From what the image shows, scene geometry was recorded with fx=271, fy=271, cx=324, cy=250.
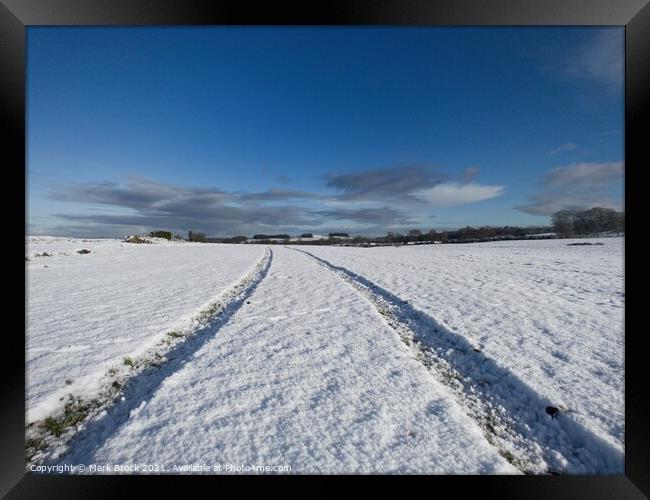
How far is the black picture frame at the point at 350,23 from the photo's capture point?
8.18 ft

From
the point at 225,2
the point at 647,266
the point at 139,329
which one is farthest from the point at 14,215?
the point at 647,266

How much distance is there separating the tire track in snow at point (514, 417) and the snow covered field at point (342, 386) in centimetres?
1

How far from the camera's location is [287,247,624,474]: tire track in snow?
7.95 ft

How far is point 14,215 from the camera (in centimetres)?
258

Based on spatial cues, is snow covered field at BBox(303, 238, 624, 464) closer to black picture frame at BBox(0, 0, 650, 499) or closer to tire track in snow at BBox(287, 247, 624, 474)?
tire track in snow at BBox(287, 247, 624, 474)

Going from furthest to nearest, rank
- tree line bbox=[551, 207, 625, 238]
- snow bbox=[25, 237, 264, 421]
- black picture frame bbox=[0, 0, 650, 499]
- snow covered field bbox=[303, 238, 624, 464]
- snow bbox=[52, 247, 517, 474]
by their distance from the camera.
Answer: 1. tree line bbox=[551, 207, 625, 238]
2. snow bbox=[25, 237, 264, 421]
3. snow covered field bbox=[303, 238, 624, 464]
4. black picture frame bbox=[0, 0, 650, 499]
5. snow bbox=[52, 247, 517, 474]

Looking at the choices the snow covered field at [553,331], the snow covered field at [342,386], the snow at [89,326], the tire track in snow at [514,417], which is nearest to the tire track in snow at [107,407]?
the snow covered field at [342,386]

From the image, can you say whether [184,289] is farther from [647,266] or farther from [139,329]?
[647,266]

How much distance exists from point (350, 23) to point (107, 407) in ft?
16.1

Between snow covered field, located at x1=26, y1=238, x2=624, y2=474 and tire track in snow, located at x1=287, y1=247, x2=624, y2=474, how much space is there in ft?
0.05

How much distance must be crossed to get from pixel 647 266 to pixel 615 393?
1.77 meters

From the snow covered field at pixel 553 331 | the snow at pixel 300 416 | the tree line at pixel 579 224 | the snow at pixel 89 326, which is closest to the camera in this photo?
the snow at pixel 300 416

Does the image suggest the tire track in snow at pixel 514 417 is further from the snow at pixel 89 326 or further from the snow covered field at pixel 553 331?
the snow at pixel 89 326

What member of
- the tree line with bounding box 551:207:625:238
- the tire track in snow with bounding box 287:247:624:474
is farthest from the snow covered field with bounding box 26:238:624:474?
the tree line with bounding box 551:207:625:238
